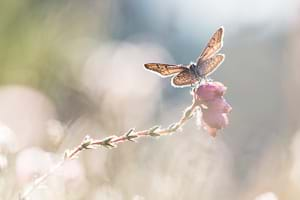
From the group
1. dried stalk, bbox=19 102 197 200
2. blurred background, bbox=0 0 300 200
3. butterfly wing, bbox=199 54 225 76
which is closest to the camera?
dried stalk, bbox=19 102 197 200

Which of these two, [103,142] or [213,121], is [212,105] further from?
[103,142]

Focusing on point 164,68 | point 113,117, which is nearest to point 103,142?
point 164,68

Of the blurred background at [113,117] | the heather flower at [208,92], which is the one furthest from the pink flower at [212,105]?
the blurred background at [113,117]

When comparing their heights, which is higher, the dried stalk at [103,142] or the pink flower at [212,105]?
the pink flower at [212,105]

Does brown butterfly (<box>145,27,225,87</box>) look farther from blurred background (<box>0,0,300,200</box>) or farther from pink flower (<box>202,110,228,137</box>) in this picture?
blurred background (<box>0,0,300,200</box>)

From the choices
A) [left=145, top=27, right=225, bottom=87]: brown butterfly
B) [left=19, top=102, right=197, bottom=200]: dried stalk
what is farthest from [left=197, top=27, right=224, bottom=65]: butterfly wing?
[left=19, top=102, right=197, bottom=200]: dried stalk

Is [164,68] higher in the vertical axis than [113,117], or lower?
lower

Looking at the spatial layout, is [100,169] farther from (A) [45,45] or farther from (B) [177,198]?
(A) [45,45]

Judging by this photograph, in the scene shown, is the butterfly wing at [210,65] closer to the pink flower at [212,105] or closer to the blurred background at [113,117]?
the pink flower at [212,105]
